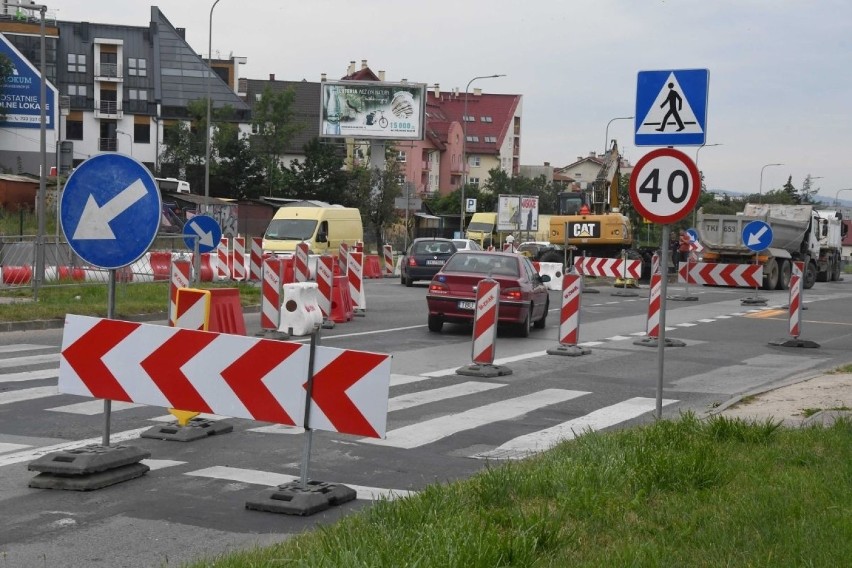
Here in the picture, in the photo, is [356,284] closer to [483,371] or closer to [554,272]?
[483,371]

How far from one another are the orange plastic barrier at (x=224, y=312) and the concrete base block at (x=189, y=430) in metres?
0.81

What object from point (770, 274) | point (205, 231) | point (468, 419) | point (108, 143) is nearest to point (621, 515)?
point (468, 419)

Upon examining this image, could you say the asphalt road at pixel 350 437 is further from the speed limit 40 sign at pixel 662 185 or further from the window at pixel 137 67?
the window at pixel 137 67

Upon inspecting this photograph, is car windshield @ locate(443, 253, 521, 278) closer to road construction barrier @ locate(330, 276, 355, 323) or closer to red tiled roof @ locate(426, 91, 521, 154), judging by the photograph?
road construction barrier @ locate(330, 276, 355, 323)

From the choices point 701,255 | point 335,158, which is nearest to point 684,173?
point 701,255

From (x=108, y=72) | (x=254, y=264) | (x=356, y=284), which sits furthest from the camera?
(x=108, y=72)

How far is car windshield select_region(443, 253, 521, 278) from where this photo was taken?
21.2 meters

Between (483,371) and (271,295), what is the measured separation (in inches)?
247

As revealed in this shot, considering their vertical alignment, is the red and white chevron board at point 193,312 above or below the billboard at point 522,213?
below

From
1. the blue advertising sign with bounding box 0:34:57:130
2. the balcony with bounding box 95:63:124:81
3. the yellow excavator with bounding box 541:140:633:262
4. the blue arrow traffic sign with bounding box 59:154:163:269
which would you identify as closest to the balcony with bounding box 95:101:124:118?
the balcony with bounding box 95:63:124:81

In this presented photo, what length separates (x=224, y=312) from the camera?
10773mm

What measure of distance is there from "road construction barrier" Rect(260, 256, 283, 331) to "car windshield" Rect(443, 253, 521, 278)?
3.00m

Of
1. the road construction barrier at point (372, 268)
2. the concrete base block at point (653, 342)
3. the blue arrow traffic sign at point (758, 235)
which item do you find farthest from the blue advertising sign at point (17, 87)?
the concrete base block at point (653, 342)

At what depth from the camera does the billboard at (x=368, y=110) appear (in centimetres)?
7125
